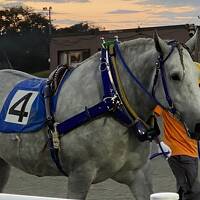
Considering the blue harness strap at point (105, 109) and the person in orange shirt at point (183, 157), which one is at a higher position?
the blue harness strap at point (105, 109)

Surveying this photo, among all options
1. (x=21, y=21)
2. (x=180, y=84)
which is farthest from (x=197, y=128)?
(x=21, y=21)

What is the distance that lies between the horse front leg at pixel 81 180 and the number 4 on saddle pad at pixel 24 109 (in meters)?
0.57

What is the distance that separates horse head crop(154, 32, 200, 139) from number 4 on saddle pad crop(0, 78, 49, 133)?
1182 mm

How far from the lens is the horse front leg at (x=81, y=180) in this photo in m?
4.93

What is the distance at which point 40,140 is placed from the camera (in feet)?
17.5

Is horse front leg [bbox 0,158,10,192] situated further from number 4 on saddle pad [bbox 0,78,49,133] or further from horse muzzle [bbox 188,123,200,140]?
horse muzzle [bbox 188,123,200,140]

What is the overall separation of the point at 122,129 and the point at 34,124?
0.86 m

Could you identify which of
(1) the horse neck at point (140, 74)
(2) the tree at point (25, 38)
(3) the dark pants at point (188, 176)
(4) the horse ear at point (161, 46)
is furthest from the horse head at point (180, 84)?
(2) the tree at point (25, 38)

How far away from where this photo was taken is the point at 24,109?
18.2ft

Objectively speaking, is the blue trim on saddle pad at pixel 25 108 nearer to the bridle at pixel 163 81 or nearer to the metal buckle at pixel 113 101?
the metal buckle at pixel 113 101

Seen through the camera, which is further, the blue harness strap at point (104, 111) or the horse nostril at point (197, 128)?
the blue harness strap at point (104, 111)

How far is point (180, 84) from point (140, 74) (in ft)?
1.55

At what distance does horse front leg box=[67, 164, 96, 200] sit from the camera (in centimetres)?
493

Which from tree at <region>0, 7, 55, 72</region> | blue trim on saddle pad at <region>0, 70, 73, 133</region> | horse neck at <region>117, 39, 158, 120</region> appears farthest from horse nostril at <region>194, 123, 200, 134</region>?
tree at <region>0, 7, 55, 72</region>
